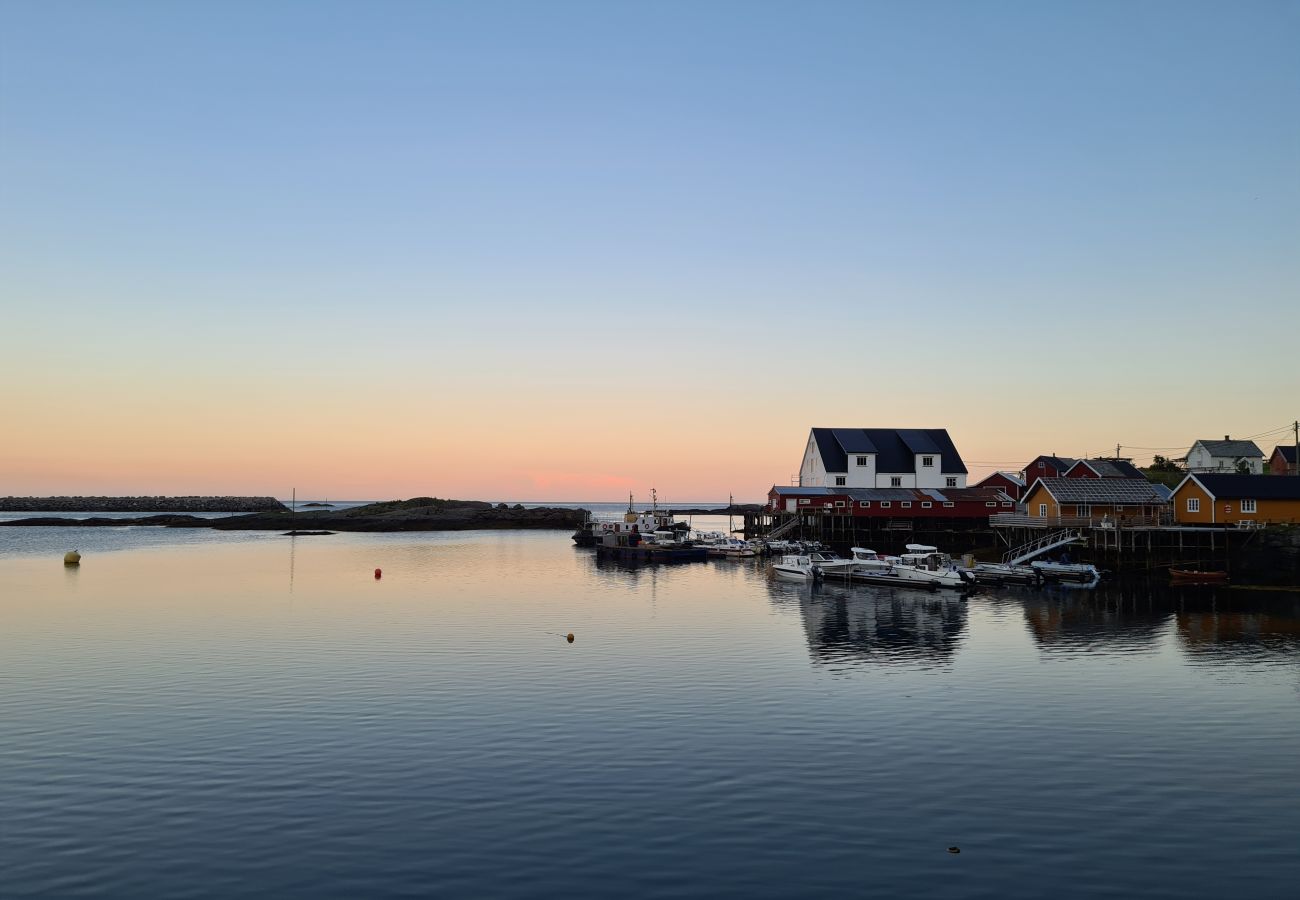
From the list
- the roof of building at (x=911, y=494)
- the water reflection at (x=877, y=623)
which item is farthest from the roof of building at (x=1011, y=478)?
the water reflection at (x=877, y=623)

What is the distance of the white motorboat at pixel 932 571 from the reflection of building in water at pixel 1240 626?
14.3 metres

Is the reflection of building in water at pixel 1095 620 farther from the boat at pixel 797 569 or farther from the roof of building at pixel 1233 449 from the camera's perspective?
the roof of building at pixel 1233 449

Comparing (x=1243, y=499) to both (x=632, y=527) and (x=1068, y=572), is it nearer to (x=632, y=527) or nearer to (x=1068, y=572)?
(x=1068, y=572)

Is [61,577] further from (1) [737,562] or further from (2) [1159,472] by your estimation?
(2) [1159,472]

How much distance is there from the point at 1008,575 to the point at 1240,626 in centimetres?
2604

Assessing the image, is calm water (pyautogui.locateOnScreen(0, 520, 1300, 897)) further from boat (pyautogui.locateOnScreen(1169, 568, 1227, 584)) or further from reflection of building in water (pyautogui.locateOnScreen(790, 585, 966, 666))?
boat (pyautogui.locateOnScreen(1169, 568, 1227, 584))

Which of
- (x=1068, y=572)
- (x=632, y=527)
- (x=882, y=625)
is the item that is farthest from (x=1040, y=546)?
(x=632, y=527)

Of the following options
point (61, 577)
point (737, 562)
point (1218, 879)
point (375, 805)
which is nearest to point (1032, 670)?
point (1218, 879)

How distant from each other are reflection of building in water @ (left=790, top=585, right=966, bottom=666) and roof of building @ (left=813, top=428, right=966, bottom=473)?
156 feet

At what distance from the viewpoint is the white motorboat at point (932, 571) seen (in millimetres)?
67312

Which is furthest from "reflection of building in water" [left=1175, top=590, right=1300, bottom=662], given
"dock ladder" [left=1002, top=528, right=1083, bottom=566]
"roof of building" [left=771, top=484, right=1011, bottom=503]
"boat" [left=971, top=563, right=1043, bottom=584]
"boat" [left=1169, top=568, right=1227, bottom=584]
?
"roof of building" [left=771, top=484, right=1011, bottom=503]

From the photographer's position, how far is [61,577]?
74.4m

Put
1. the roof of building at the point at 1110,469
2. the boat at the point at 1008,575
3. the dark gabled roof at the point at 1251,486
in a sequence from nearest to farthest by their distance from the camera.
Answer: the boat at the point at 1008,575 < the dark gabled roof at the point at 1251,486 < the roof of building at the point at 1110,469

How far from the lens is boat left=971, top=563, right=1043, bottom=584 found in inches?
2899
